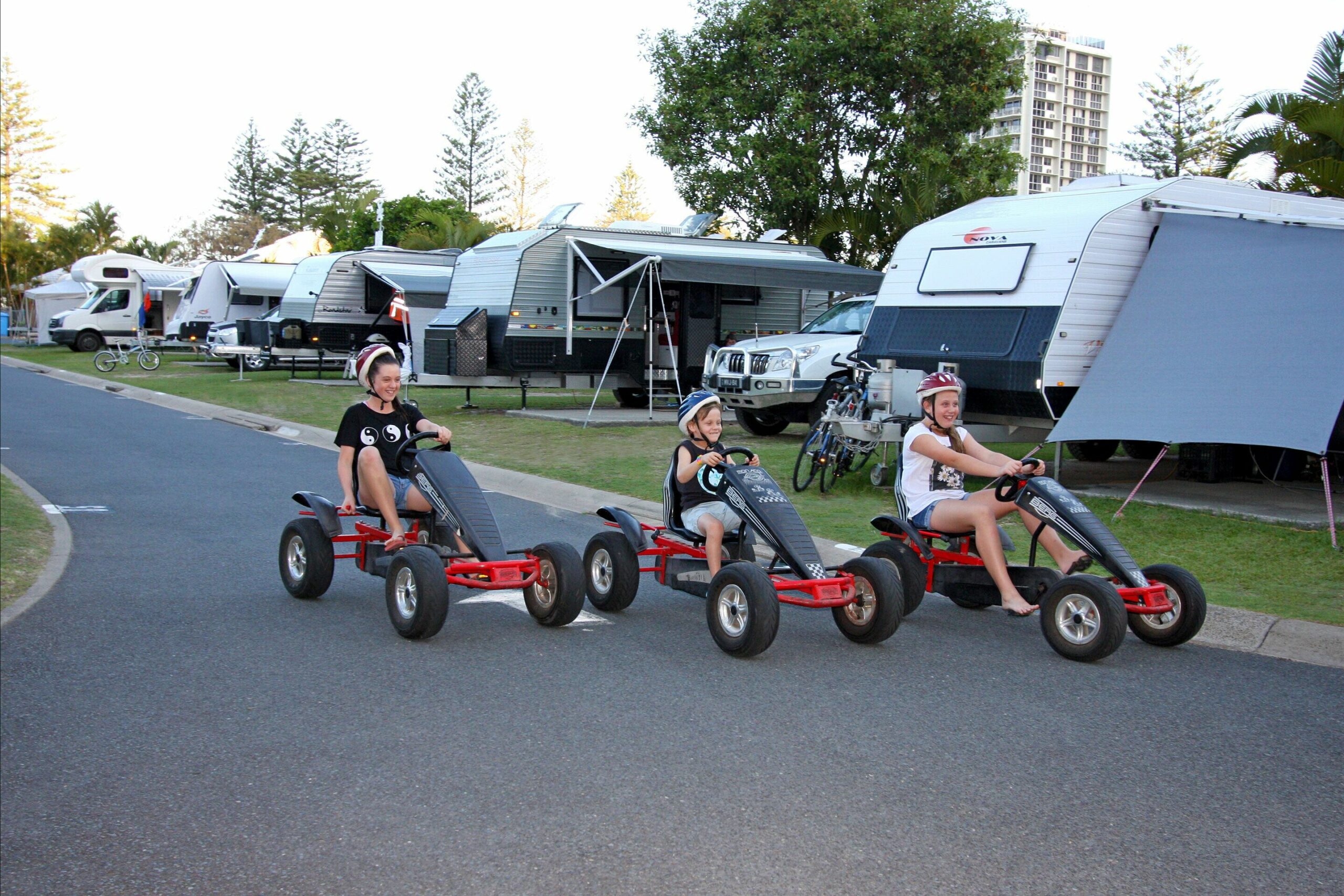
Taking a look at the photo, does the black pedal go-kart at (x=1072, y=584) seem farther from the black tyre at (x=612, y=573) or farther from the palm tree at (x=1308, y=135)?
the palm tree at (x=1308, y=135)

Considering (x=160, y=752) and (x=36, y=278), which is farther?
(x=36, y=278)

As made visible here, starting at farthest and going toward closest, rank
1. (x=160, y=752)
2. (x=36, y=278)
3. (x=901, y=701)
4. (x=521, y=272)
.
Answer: (x=36, y=278) < (x=521, y=272) < (x=901, y=701) < (x=160, y=752)

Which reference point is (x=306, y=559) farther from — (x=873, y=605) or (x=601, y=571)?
(x=873, y=605)

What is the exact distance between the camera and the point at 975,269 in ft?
40.8

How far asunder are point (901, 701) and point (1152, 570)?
1854mm

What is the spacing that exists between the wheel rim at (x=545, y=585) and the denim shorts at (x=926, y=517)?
218cm

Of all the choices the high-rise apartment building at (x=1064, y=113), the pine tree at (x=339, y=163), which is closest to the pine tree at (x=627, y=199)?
the pine tree at (x=339, y=163)

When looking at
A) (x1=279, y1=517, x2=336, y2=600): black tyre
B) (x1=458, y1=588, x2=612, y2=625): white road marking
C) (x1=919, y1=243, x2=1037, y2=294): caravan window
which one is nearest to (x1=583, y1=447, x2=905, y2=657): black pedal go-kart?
(x1=458, y1=588, x2=612, y2=625): white road marking

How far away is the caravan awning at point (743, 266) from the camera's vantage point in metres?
18.5

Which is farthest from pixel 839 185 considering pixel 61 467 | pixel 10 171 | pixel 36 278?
pixel 10 171

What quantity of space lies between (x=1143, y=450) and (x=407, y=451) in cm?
1023

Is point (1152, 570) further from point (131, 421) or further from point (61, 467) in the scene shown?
point (131, 421)

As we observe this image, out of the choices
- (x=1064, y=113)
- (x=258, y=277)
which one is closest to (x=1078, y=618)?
(x=258, y=277)

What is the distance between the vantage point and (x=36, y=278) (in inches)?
2884
